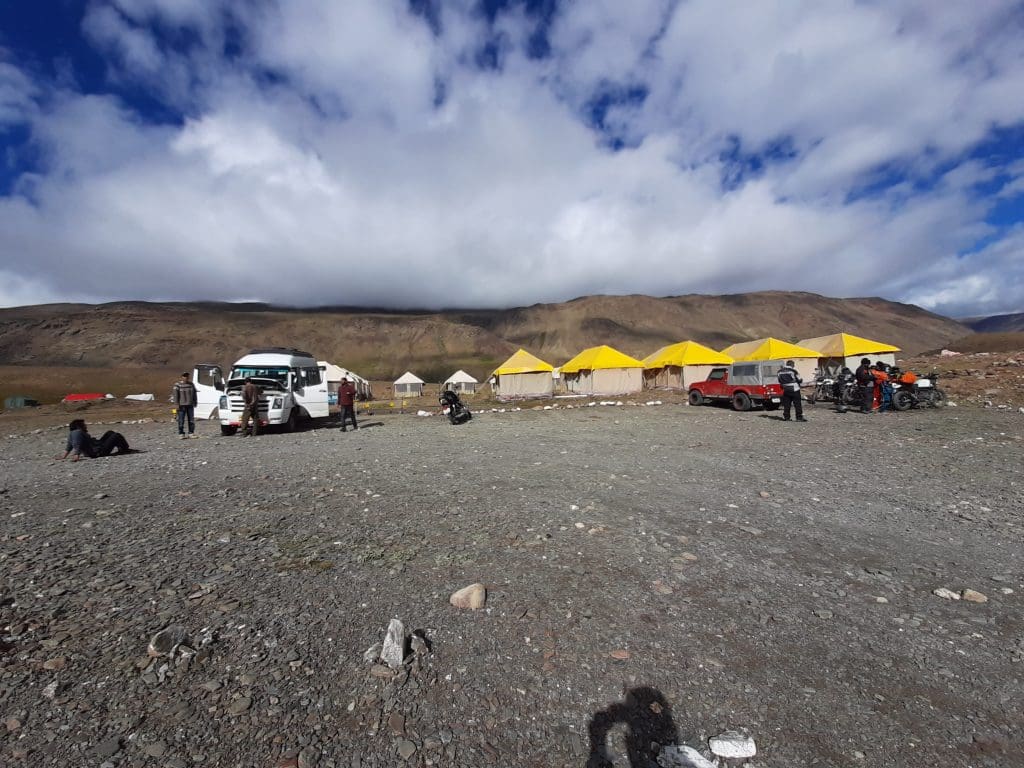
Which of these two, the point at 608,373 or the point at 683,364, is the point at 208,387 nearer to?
the point at 608,373

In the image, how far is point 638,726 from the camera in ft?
7.75

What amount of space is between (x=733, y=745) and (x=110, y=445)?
13.3 meters

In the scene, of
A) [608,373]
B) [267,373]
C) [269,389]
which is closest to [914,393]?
[608,373]

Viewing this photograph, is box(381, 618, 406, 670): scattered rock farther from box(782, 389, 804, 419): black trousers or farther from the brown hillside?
the brown hillside

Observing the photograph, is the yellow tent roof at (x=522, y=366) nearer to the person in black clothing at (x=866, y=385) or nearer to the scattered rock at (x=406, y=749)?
the person in black clothing at (x=866, y=385)

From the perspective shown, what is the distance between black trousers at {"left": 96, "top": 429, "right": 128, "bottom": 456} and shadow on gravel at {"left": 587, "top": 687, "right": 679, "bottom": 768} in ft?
40.7

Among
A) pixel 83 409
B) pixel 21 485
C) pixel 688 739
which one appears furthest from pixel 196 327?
pixel 688 739

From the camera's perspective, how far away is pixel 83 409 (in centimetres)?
3244

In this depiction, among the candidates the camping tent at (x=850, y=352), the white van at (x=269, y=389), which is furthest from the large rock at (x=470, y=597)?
the camping tent at (x=850, y=352)

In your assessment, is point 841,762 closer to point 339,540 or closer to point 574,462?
point 339,540

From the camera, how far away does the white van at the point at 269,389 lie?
1501cm

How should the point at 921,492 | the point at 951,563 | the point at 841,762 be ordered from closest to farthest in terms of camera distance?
the point at 841,762 → the point at 951,563 → the point at 921,492

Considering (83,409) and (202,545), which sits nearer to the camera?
(202,545)

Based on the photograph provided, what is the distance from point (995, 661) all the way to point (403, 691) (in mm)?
3467
